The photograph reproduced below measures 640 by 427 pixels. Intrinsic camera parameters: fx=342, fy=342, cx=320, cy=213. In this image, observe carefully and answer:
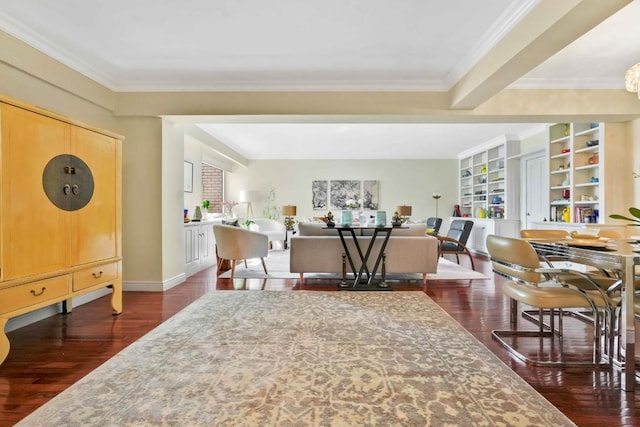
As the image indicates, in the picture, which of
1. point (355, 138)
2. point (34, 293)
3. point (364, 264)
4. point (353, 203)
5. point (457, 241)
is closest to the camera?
point (34, 293)

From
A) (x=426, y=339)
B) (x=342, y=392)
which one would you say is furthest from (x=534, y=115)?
(x=342, y=392)

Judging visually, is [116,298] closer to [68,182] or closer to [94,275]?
[94,275]

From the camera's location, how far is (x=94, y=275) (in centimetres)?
319

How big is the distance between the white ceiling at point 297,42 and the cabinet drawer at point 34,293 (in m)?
2.19

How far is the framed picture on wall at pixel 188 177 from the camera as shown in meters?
6.32

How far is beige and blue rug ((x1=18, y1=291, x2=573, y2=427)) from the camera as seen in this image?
1.70 metres

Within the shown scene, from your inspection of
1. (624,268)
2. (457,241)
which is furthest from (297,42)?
(457,241)

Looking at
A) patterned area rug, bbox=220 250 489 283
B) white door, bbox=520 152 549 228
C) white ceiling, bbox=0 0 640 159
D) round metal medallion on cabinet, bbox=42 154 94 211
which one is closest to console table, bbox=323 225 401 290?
patterned area rug, bbox=220 250 489 283

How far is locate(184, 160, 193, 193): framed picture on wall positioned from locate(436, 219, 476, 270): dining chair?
4.77 metres

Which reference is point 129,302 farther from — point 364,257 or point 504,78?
point 504,78

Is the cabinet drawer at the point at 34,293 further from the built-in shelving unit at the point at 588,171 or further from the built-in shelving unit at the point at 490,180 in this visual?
the built-in shelving unit at the point at 490,180

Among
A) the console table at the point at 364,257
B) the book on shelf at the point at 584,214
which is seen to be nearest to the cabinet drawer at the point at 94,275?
the console table at the point at 364,257

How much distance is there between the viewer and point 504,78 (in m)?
3.34

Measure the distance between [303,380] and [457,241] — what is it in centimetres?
494
